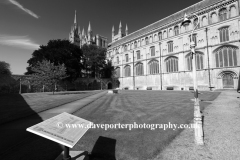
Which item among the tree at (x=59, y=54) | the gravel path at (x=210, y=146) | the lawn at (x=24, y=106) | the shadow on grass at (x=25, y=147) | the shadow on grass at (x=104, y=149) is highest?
the tree at (x=59, y=54)

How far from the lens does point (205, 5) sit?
100ft

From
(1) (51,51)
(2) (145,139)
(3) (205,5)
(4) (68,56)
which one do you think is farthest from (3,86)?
(3) (205,5)

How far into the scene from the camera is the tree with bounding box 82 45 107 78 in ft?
143

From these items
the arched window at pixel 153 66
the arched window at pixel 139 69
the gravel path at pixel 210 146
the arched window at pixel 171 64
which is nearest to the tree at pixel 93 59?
the arched window at pixel 139 69

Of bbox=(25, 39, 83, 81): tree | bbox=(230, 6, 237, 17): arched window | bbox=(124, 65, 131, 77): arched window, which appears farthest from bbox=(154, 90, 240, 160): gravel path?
bbox=(124, 65, 131, 77): arched window

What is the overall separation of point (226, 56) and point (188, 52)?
777 cm

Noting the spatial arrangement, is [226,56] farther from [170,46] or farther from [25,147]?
[25,147]

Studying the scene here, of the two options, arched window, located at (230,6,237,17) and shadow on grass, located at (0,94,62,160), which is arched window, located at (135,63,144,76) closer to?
arched window, located at (230,6,237,17)

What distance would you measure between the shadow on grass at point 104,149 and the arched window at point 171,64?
34.2 meters

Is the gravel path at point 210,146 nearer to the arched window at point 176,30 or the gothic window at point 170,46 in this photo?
A: the gothic window at point 170,46

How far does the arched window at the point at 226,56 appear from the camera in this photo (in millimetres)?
24795

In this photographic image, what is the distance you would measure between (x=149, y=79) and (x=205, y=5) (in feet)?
81.1

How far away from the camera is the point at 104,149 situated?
349 centimetres

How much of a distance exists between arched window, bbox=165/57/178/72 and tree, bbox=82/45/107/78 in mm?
24198
